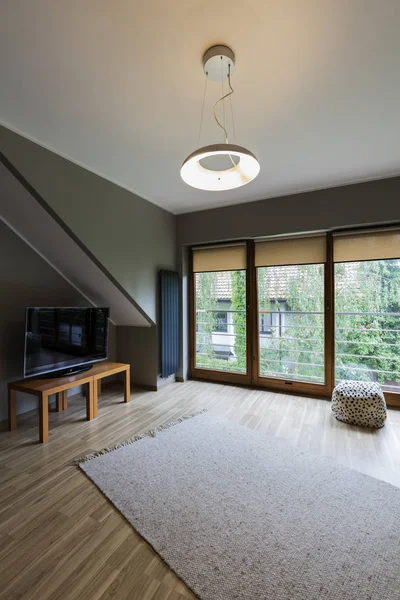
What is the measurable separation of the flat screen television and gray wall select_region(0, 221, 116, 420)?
347mm

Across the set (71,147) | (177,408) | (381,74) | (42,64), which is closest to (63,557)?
(177,408)

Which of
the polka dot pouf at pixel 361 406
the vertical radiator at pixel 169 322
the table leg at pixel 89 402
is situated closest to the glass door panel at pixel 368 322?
the polka dot pouf at pixel 361 406

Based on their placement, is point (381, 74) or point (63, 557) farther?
point (381, 74)

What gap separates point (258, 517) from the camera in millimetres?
1695

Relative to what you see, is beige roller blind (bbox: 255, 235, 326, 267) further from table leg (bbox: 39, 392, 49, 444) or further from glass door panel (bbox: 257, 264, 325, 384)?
table leg (bbox: 39, 392, 49, 444)

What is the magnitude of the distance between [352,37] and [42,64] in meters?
1.66

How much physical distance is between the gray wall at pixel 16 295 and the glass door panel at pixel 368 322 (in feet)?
11.7

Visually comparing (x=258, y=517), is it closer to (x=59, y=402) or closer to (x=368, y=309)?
Answer: (x=59, y=402)

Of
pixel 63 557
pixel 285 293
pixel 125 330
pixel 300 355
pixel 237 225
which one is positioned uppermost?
pixel 237 225

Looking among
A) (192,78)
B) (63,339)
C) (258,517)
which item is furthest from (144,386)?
(192,78)

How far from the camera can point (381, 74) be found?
169cm

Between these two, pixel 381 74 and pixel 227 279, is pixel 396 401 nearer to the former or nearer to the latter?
pixel 227 279

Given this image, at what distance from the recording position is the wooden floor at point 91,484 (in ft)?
4.37

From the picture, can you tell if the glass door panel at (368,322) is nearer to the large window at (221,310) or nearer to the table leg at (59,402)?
the large window at (221,310)
